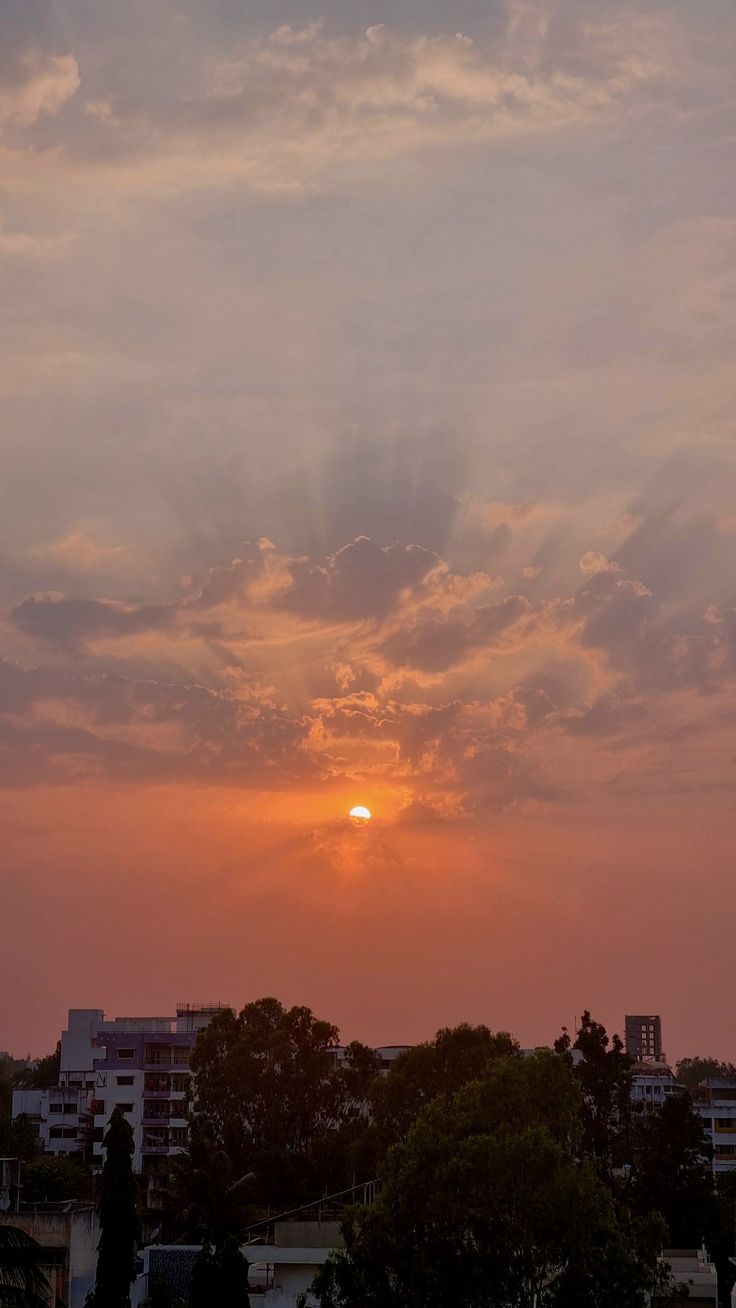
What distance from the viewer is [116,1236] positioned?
57.4 meters

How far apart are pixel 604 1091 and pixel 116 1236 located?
1246 inches

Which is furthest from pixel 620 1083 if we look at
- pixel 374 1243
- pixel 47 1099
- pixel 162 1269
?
pixel 47 1099

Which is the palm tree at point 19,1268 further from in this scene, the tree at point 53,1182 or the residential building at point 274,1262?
the tree at point 53,1182

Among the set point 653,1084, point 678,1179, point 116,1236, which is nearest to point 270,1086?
point 678,1179

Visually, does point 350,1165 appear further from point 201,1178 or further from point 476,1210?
point 476,1210

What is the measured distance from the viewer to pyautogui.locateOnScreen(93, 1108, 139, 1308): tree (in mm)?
56031

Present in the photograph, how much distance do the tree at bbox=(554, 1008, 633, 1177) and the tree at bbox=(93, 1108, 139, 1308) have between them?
2776 cm

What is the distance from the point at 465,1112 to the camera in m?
50.3

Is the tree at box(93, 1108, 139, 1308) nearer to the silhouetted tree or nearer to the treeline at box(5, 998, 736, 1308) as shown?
the treeline at box(5, 998, 736, 1308)

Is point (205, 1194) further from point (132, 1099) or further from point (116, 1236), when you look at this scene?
point (132, 1099)

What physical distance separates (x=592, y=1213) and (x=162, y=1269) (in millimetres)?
27149

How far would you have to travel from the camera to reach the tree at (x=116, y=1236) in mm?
56031

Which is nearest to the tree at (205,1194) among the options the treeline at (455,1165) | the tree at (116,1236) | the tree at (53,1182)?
the treeline at (455,1165)

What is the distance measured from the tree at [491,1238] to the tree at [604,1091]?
35.1 metres
